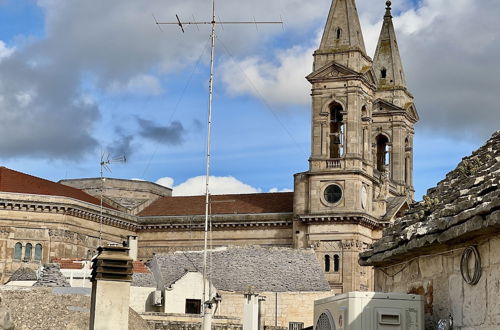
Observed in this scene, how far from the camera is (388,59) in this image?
89250 millimetres

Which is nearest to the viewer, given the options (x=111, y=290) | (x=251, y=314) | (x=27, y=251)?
(x=111, y=290)

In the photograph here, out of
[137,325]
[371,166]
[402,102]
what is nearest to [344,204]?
[371,166]

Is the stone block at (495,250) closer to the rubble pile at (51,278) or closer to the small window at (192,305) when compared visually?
the rubble pile at (51,278)

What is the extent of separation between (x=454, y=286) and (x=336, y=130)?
69.7 m

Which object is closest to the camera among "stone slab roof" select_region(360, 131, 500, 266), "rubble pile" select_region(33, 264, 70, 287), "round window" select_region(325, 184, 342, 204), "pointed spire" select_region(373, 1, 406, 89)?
"stone slab roof" select_region(360, 131, 500, 266)

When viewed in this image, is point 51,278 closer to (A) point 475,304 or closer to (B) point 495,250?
(A) point 475,304

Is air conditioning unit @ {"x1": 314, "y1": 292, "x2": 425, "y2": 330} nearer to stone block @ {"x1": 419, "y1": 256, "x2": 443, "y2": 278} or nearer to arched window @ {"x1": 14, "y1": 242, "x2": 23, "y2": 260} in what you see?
stone block @ {"x1": 419, "y1": 256, "x2": 443, "y2": 278}

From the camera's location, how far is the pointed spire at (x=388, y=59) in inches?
3501

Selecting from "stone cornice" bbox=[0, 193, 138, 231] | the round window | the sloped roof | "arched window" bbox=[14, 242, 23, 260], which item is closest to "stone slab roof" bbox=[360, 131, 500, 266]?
the round window

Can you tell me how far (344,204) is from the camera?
76.8 meters

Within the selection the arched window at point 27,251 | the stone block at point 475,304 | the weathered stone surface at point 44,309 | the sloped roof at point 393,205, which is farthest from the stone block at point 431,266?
the sloped roof at point 393,205

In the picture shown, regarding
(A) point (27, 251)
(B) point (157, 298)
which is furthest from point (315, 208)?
(B) point (157, 298)

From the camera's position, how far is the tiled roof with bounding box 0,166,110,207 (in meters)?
76.8

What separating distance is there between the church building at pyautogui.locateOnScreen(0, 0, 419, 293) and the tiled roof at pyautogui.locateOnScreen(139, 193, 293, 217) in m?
0.17
